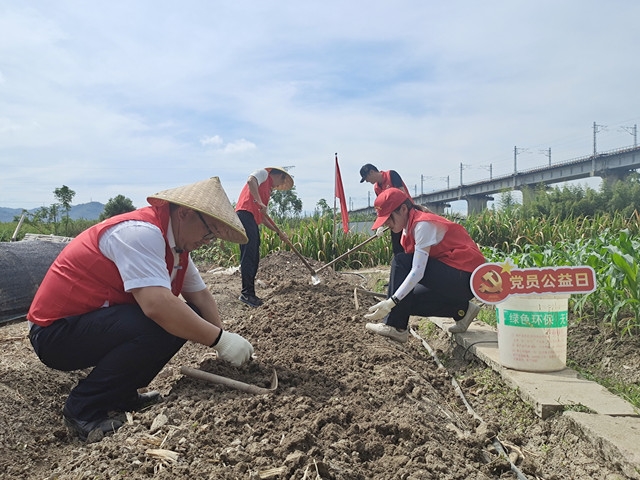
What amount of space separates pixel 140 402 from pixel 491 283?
180cm

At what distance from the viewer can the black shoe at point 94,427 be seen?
2.01 meters

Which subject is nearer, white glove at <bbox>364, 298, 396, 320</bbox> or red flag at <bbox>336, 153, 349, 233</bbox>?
white glove at <bbox>364, 298, 396, 320</bbox>

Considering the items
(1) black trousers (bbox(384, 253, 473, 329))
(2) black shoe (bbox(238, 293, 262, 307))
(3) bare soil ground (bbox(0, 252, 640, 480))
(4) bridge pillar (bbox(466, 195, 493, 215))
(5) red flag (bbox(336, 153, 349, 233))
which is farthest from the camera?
(4) bridge pillar (bbox(466, 195, 493, 215))

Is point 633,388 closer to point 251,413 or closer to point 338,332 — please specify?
point 338,332

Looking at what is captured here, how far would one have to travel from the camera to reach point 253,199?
5035 millimetres

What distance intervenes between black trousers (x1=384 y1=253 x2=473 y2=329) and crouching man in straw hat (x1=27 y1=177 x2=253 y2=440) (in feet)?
4.88

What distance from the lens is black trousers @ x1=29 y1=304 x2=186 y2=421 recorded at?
6.95 feet

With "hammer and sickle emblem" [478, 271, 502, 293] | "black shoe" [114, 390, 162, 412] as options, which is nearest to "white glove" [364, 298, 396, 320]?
"hammer and sickle emblem" [478, 271, 502, 293]

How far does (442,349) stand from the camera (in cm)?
355

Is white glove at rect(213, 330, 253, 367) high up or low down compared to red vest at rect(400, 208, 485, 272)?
down

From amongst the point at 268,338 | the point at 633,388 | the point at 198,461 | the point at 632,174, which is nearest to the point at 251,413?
the point at 198,461

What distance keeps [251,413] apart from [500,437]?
3.41ft

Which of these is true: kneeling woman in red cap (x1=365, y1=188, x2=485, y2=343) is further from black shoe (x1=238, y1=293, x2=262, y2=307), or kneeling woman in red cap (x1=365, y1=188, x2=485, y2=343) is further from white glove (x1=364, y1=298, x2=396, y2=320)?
black shoe (x1=238, y1=293, x2=262, y2=307)

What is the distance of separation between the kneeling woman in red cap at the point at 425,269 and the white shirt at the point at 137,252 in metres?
1.64
